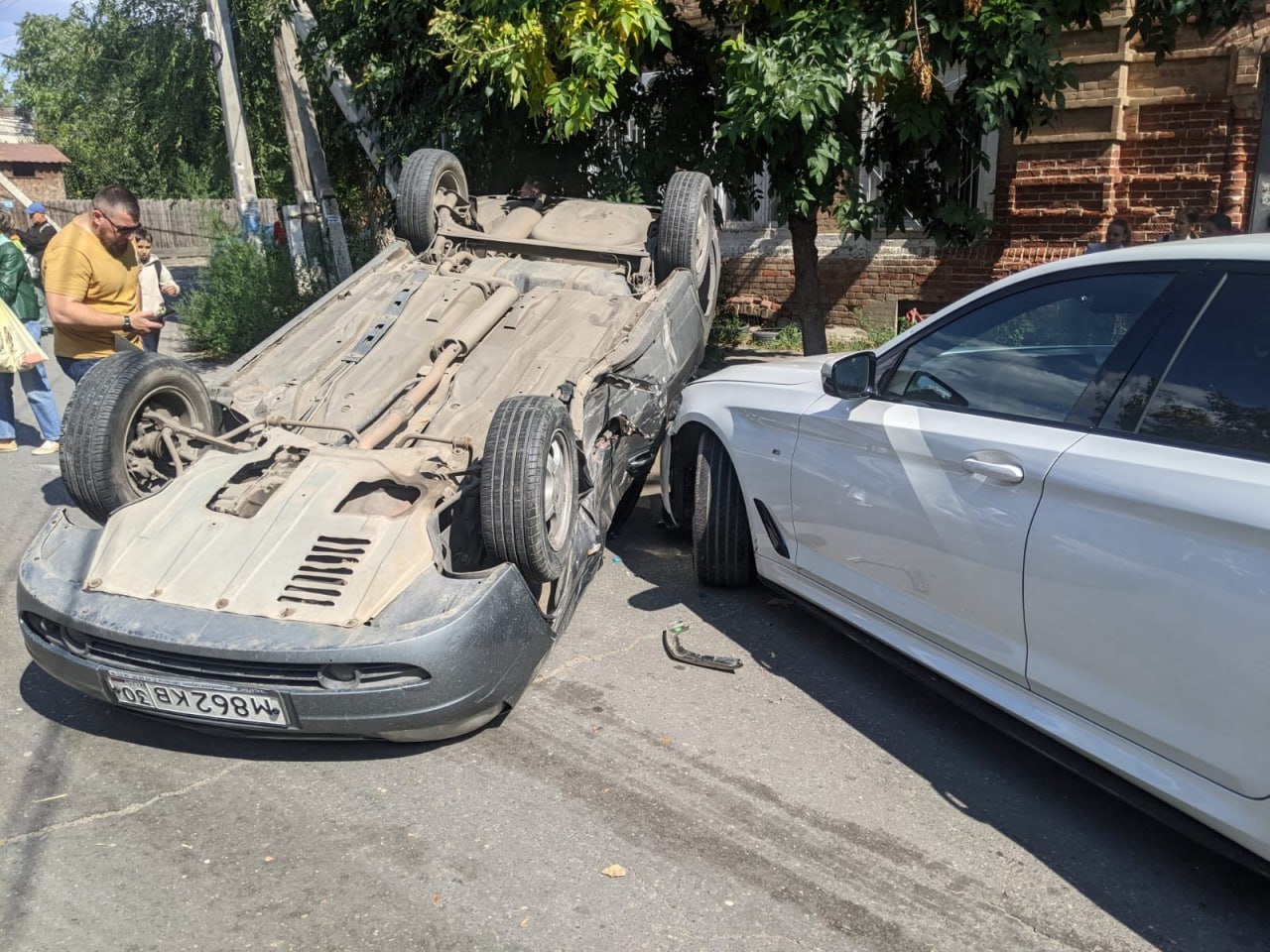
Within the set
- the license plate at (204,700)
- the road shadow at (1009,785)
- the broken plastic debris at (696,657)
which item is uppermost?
the license plate at (204,700)

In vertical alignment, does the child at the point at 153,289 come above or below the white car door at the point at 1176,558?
above

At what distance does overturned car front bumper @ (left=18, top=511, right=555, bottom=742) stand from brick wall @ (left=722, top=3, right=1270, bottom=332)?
8.57m

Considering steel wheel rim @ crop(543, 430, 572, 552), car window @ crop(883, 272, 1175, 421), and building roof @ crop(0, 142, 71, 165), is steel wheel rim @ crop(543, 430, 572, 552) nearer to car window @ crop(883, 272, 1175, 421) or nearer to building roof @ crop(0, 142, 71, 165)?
car window @ crop(883, 272, 1175, 421)

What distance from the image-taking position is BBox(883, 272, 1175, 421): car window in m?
3.33

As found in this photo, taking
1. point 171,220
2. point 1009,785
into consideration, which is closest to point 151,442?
point 1009,785

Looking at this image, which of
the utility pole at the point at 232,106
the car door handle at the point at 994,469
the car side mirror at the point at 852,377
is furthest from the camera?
the utility pole at the point at 232,106

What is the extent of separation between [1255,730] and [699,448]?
9.53 ft

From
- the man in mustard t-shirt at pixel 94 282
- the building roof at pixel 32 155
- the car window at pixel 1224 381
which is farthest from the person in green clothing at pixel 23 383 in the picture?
the building roof at pixel 32 155

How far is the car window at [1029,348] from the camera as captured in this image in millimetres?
3330

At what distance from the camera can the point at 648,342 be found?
557 centimetres

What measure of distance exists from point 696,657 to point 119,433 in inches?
104

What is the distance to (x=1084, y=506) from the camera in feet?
10.1

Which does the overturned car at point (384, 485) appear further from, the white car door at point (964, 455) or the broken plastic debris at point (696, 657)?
the white car door at point (964, 455)

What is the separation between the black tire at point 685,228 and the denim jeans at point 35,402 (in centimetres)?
456
